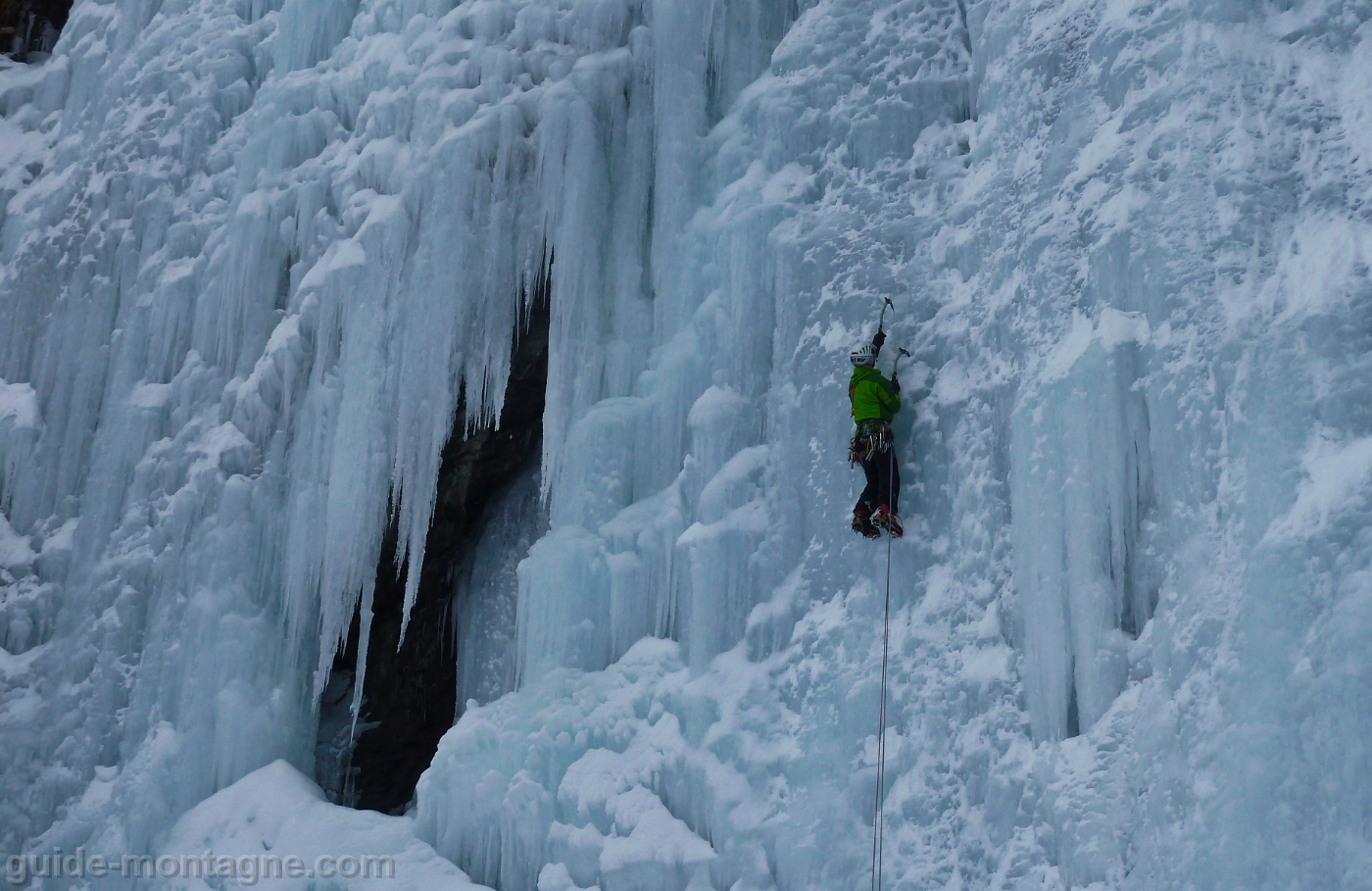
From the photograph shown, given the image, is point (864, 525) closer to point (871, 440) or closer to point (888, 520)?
point (888, 520)

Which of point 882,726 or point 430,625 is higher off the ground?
point 882,726

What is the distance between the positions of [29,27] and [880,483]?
9665mm

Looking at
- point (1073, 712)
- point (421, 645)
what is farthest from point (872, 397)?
point (421, 645)

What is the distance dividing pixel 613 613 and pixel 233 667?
2717mm

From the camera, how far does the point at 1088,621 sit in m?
5.07

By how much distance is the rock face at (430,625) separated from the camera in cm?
890

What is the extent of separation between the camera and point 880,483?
5945 mm

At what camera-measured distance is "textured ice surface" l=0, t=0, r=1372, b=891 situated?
15.6 feet

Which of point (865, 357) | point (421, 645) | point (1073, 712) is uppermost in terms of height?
point (865, 357)

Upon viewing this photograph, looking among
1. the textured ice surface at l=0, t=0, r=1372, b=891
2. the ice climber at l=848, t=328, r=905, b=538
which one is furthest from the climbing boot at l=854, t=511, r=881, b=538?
the textured ice surface at l=0, t=0, r=1372, b=891

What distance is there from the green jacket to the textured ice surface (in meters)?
0.15

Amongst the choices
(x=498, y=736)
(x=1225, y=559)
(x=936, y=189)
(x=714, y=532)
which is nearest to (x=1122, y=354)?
(x=1225, y=559)

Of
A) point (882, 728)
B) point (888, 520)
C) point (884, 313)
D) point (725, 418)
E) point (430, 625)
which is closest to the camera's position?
point (882, 728)

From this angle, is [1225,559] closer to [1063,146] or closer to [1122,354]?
[1122,354]
